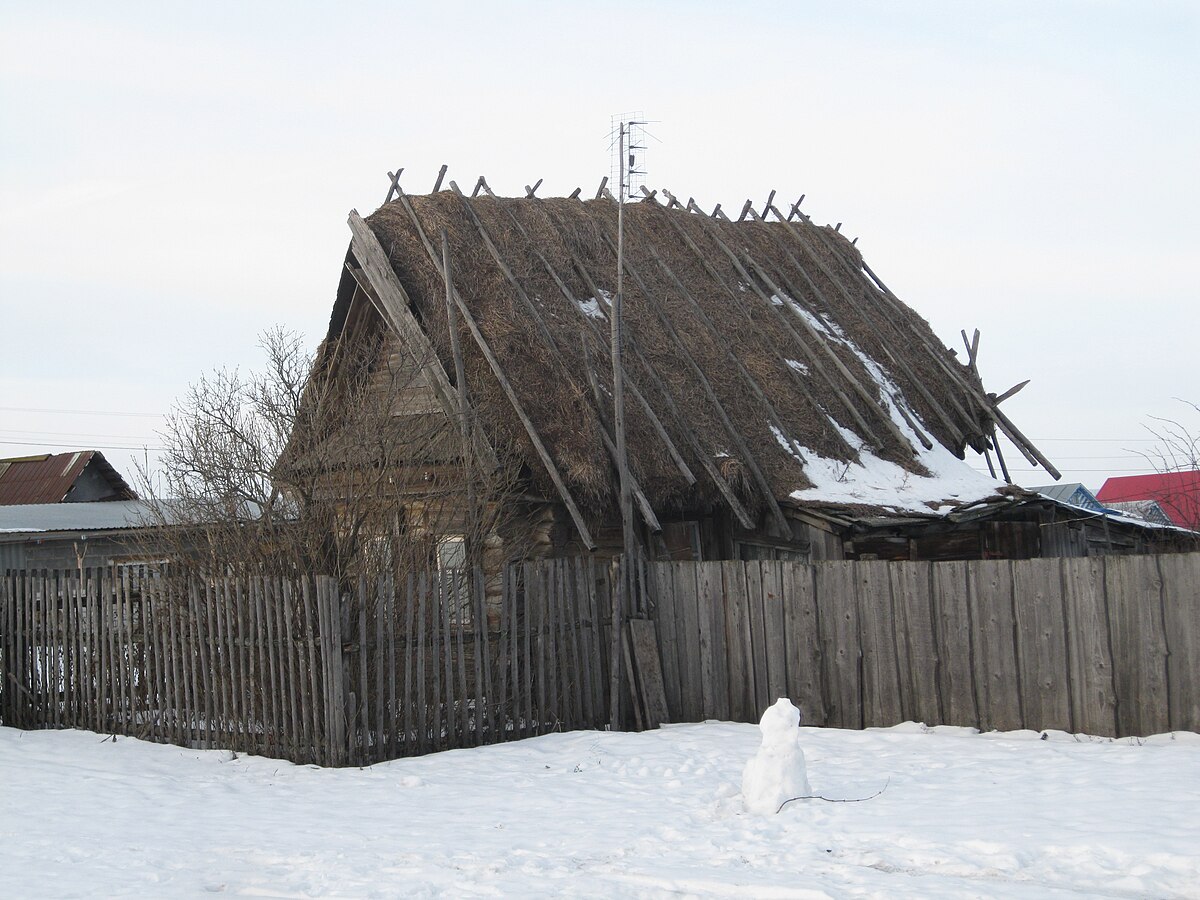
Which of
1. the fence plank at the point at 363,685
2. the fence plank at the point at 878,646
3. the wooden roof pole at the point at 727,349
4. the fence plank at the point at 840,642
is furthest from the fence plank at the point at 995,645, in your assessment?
the wooden roof pole at the point at 727,349

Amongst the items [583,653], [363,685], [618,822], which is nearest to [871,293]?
[583,653]

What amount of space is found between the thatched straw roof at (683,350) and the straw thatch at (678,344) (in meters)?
0.03

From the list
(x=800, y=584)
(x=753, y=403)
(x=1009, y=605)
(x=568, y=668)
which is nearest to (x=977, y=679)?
(x=1009, y=605)

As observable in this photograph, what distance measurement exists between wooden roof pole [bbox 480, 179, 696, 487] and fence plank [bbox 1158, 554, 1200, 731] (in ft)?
17.8

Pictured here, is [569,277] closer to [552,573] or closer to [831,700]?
[552,573]

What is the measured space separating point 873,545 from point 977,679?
16.4 feet

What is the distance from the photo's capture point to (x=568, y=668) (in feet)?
36.1

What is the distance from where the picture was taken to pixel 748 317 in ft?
57.7

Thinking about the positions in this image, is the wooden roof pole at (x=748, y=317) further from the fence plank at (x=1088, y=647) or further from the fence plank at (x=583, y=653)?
the fence plank at (x=1088, y=647)

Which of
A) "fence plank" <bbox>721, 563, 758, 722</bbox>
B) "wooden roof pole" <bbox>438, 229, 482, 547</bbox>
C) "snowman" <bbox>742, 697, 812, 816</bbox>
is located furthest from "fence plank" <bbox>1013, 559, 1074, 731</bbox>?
"wooden roof pole" <bbox>438, 229, 482, 547</bbox>

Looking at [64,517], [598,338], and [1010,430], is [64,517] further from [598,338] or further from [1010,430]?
[1010,430]

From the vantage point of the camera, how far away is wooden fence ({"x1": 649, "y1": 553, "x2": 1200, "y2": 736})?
9227 mm

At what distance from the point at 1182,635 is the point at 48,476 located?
1453 inches

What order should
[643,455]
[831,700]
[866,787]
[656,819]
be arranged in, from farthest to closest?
[643,455] < [831,700] < [866,787] < [656,819]
